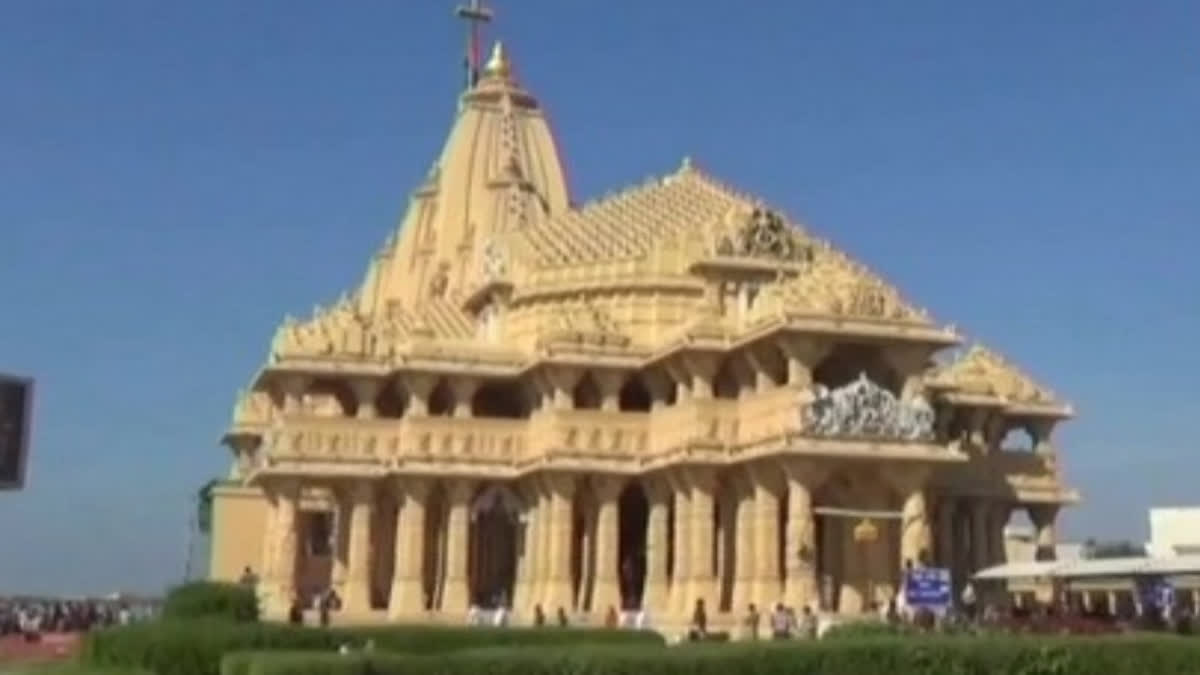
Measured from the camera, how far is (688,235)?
59.9m

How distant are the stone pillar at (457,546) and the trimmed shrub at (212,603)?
16810 millimetres

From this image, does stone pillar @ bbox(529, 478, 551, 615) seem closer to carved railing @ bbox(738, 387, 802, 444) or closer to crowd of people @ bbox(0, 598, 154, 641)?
carved railing @ bbox(738, 387, 802, 444)

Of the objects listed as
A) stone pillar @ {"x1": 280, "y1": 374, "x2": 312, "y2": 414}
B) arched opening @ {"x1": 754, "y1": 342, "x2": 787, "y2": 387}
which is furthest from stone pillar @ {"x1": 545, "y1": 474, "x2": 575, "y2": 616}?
stone pillar @ {"x1": 280, "y1": 374, "x2": 312, "y2": 414}

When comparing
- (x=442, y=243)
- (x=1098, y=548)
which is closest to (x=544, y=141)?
(x=442, y=243)

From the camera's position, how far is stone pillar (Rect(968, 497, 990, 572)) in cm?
6066

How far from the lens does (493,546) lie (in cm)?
6462

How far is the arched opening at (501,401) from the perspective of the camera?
198 ft

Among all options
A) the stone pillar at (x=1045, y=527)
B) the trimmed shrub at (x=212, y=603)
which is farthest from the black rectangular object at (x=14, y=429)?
the stone pillar at (x=1045, y=527)

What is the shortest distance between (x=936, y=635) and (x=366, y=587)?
34.2m

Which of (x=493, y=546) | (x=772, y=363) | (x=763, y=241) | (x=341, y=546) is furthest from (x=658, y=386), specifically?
(x=341, y=546)

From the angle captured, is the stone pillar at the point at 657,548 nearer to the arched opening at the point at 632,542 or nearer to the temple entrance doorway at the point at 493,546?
the arched opening at the point at 632,542

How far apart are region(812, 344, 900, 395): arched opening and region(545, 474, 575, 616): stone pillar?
9.20m

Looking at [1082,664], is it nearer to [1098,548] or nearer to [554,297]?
[554,297]

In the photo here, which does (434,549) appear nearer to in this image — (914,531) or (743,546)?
(743,546)
